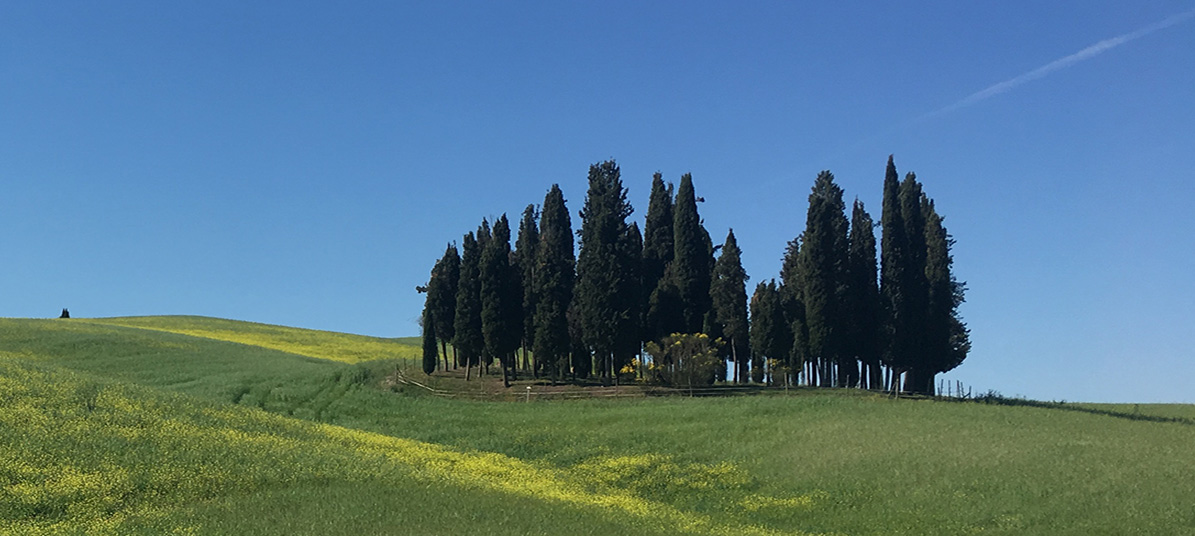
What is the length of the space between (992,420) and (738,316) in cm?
2912

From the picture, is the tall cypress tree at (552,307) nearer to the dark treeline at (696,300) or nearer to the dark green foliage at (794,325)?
the dark treeline at (696,300)

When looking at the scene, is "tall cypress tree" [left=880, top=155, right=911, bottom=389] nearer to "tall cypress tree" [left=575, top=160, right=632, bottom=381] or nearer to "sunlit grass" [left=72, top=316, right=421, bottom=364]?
"tall cypress tree" [left=575, top=160, right=632, bottom=381]

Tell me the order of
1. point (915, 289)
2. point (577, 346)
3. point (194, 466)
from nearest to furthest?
point (194, 466), point (915, 289), point (577, 346)

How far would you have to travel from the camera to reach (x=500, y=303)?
6600 centimetres

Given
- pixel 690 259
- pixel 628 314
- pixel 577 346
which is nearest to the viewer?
pixel 628 314

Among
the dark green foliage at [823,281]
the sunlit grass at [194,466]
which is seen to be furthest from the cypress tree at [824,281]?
the sunlit grass at [194,466]

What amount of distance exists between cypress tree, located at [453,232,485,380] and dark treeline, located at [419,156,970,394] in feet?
0.32

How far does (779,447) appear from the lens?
4006 centimetres

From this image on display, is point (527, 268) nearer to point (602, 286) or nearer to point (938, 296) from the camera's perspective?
point (602, 286)

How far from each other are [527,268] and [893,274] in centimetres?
2746

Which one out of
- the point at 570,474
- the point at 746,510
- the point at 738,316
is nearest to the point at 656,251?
the point at 738,316

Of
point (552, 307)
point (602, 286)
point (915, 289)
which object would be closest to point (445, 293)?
point (552, 307)

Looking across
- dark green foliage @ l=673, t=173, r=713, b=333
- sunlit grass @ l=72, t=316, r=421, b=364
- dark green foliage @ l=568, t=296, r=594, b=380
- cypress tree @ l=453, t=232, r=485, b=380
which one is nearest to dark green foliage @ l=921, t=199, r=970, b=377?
dark green foliage @ l=673, t=173, r=713, b=333

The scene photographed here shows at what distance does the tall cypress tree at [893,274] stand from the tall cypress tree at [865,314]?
2.14 ft
